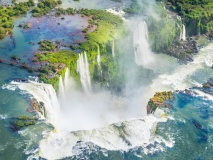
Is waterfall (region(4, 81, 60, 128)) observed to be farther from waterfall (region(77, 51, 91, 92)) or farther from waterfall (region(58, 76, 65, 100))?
waterfall (region(77, 51, 91, 92))

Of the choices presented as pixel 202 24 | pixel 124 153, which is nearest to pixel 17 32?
pixel 124 153

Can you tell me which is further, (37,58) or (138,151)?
(37,58)

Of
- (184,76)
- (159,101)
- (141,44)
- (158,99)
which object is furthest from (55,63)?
(184,76)

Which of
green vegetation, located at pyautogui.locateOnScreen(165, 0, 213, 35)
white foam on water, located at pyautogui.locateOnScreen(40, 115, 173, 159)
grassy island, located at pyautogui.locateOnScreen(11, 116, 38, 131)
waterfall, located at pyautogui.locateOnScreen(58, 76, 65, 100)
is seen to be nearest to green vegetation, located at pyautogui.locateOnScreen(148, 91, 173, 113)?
white foam on water, located at pyautogui.locateOnScreen(40, 115, 173, 159)

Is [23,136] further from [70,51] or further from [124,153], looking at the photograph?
[70,51]

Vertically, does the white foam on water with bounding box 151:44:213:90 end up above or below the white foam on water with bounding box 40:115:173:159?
below

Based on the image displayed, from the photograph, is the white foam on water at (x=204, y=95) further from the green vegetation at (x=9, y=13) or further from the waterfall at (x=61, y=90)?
the green vegetation at (x=9, y=13)

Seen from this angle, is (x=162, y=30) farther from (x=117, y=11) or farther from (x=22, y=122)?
(x=22, y=122)
